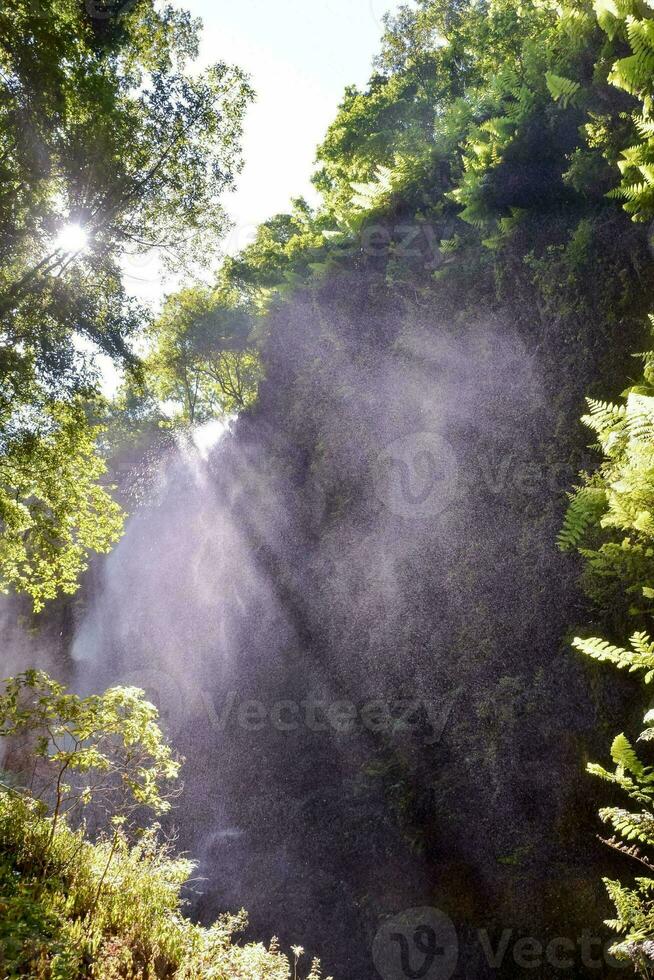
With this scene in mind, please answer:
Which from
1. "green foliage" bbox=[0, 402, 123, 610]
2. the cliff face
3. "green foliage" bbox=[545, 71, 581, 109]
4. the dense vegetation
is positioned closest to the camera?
the dense vegetation

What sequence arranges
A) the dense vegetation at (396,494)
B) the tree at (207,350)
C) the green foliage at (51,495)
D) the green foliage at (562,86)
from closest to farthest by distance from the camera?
the dense vegetation at (396,494) < the green foliage at (562,86) < the green foliage at (51,495) < the tree at (207,350)

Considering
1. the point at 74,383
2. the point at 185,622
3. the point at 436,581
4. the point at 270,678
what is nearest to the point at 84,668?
the point at 185,622

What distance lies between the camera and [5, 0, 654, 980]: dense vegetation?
5512 millimetres

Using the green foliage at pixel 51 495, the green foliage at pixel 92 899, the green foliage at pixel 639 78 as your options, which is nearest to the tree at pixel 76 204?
the green foliage at pixel 51 495

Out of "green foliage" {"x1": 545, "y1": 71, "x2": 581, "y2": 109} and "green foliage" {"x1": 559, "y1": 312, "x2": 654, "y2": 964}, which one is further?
"green foliage" {"x1": 545, "y1": 71, "x2": 581, "y2": 109}

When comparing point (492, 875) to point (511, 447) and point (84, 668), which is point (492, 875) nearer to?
point (511, 447)

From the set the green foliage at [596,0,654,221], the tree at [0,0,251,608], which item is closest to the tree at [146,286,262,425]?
the tree at [0,0,251,608]

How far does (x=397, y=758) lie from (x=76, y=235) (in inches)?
414

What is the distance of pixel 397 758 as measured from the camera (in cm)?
948

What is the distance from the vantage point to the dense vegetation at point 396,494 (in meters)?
5.51

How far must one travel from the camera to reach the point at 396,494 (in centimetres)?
1133

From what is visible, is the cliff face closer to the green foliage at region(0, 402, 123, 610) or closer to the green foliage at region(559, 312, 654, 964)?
the green foliage at region(559, 312, 654, 964)

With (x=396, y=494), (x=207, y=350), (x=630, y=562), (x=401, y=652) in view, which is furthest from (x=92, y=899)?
(x=207, y=350)

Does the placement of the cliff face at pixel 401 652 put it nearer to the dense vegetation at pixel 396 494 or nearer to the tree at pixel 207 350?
the dense vegetation at pixel 396 494
